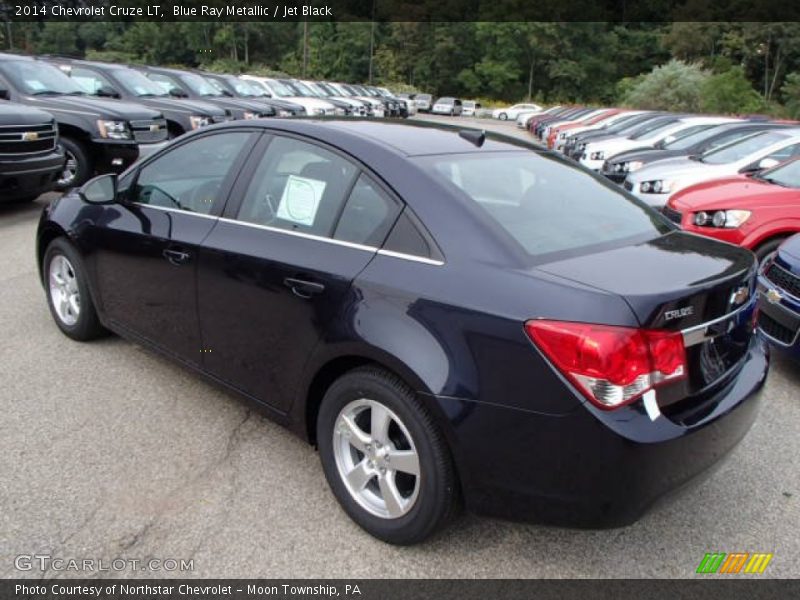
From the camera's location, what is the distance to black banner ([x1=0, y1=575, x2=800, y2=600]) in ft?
7.39

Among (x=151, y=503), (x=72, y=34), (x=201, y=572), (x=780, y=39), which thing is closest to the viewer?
(x=201, y=572)

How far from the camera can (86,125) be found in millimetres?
9016

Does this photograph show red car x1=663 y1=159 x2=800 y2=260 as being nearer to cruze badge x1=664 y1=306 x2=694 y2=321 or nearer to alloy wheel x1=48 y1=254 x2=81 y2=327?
cruze badge x1=664 y1=306 x2=694 y2=321

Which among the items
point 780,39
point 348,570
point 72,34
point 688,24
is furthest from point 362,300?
point 72,34

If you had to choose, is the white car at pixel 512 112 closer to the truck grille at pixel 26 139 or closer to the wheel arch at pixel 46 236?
the truck grille at pixel 26 139

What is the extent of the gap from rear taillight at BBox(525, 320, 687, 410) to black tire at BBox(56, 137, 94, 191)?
8.64 m

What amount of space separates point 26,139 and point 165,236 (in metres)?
5.40

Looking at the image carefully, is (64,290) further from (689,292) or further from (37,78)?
(37,78)

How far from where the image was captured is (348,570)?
2387mm

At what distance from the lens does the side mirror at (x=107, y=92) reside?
11.6 m

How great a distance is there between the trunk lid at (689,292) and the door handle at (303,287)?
89cm

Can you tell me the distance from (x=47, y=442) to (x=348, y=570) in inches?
66.8

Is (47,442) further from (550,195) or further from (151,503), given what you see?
(550,195)

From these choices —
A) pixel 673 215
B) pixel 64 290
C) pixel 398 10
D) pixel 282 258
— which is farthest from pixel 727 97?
pixel 398 10
